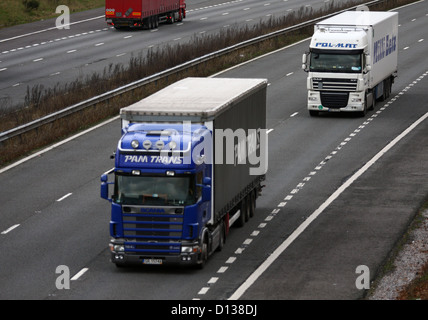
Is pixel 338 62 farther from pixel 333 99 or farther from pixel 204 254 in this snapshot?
pixel 204 254

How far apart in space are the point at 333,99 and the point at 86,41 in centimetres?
2813

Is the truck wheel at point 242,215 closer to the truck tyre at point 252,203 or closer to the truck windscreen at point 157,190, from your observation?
the truck tyre at point 252,203

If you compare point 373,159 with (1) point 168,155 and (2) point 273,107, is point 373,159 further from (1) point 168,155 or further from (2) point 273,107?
(1) point 168,155

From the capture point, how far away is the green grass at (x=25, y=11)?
82.9m

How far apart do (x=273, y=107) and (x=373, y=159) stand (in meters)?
10.9

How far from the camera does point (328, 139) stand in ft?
144

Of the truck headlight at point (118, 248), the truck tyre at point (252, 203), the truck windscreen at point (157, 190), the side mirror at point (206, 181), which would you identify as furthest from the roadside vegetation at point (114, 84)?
the side mirror at point (206, 181)

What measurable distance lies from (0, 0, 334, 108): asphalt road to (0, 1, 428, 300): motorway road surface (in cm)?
1313

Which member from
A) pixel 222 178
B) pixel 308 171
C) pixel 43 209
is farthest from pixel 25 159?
pixel 222 178

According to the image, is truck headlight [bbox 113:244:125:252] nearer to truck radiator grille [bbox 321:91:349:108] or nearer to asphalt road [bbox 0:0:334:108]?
truck radiator grille [bbox 321:91:349:108]

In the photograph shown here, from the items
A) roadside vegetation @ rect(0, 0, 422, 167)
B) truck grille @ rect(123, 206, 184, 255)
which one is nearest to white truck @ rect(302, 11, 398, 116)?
roadside vegetation @ rect(0, 0, 422, 167)

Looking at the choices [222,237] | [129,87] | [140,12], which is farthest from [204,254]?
[140,12]

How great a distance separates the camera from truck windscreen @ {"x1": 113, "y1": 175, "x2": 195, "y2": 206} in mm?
25922

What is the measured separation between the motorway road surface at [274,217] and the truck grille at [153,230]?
2.30ft
